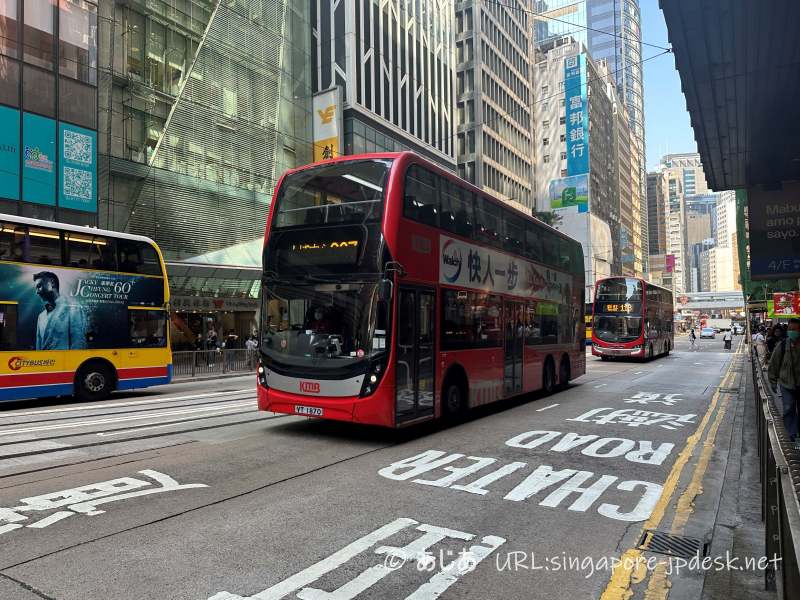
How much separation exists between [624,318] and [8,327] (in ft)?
83.6

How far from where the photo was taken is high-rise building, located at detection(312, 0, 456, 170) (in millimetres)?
36531

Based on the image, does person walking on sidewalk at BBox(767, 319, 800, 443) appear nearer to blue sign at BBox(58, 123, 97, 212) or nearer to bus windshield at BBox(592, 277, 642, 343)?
bus windshield at BBox(592, 277, 642, 343)

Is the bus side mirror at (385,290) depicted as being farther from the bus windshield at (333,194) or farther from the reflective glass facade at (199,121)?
the reflective glass facade at (199,121)

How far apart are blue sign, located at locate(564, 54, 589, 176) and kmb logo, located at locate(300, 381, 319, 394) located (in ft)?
281

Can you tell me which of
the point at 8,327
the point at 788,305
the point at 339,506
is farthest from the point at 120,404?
the point at 788,305

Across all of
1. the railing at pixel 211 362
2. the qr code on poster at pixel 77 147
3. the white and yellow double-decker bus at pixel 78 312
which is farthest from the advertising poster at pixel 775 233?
the qr code on poster at pixel 77 147

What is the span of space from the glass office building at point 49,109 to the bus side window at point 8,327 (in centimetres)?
1102

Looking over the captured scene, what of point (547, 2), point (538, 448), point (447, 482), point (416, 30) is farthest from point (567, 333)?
point (547, 2)

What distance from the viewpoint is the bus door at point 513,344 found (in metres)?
11.8

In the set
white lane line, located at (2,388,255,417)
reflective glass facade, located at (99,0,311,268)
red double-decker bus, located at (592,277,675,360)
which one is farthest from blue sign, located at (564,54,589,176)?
white lane line, located at (2,388,255,417)

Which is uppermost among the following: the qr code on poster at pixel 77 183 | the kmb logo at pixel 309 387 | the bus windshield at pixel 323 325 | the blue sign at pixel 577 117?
the blue sign at pixel 577 117

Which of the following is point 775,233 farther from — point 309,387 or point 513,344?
point 309,387

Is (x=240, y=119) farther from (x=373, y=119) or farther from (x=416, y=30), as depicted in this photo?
(x=416, y=30)

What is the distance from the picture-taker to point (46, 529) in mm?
4578
